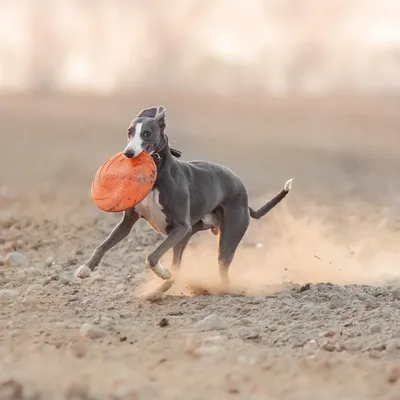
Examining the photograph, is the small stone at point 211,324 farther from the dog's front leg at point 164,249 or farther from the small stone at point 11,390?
the small stone at point 11,390

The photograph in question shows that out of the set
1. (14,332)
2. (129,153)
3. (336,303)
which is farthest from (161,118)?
(14,332)

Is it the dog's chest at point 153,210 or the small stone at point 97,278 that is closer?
the dog's chest at point 153,210

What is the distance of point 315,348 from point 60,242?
12.1ft

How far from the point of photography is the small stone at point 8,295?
4200 millimetres

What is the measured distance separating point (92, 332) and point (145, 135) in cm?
128

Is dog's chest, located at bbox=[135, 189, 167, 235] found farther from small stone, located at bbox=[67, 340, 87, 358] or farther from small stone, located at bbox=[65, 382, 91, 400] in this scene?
small stone, located at bbox=[65, 382, 91, 400]

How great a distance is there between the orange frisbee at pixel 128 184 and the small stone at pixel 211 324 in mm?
856

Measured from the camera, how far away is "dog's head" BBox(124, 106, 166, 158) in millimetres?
4160

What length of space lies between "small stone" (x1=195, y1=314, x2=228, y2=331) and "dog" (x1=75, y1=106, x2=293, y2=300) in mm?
682

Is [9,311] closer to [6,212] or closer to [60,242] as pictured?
[60,242]

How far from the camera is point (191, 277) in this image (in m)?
4.82

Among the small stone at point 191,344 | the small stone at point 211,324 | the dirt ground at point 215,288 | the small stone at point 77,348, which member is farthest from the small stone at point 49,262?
the small stone at point 191,344

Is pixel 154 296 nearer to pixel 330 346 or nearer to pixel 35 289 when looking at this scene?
pixel 35 289

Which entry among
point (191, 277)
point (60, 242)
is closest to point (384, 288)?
point (191, 277)
